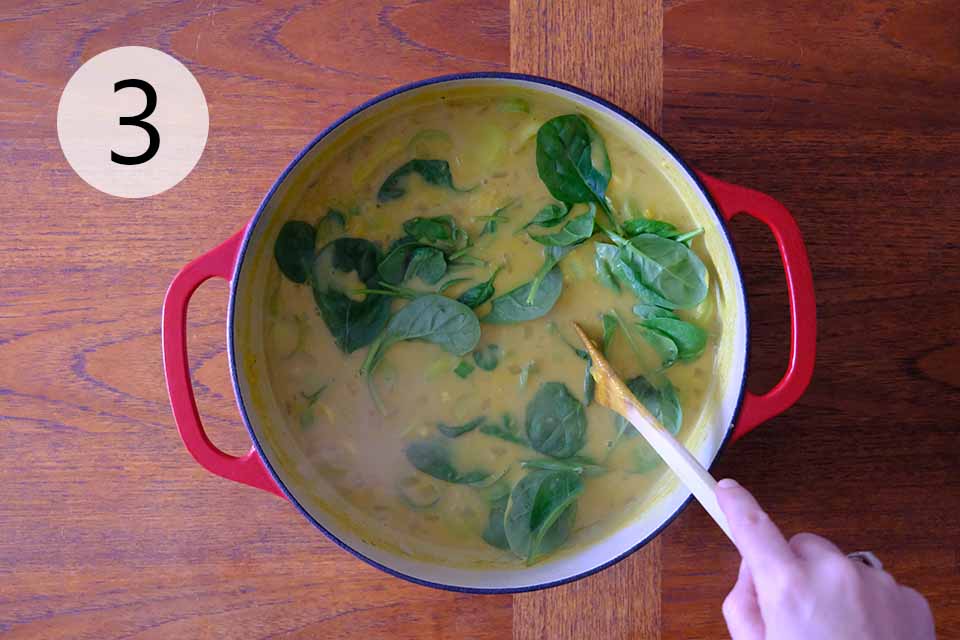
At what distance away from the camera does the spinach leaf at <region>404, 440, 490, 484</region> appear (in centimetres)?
96

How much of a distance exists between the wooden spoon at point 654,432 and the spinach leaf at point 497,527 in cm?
17

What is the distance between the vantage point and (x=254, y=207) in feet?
3.13

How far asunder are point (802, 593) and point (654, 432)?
217mm

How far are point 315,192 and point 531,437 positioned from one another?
0.37m

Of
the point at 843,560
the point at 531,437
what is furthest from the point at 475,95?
the point at 843,560

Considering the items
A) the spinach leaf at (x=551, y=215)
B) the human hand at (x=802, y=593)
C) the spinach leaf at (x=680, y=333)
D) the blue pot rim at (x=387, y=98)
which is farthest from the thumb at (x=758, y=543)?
the spinach leaf at (x=551, y=215)

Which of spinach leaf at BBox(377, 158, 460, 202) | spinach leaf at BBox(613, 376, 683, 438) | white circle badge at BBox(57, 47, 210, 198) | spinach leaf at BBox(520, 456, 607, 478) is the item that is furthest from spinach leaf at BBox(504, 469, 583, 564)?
white circle badge at BBox(57, 47, 210, 198)

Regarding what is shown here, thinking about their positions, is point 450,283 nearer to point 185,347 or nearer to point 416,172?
point 416,172

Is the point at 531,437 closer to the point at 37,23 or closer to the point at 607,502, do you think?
the point at 607,502

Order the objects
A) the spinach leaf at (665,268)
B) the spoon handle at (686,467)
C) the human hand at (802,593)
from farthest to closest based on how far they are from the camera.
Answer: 1. the spinach leaf at (665,268)
2. the spoon handle at (686,467)
3. the human hand at (802,593)

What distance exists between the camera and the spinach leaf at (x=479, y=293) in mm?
931

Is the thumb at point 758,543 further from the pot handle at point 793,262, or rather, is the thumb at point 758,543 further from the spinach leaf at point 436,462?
the spinach leaf at point 436,462

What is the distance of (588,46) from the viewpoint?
95 cm

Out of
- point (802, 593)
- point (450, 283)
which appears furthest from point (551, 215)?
point (802, 593)
